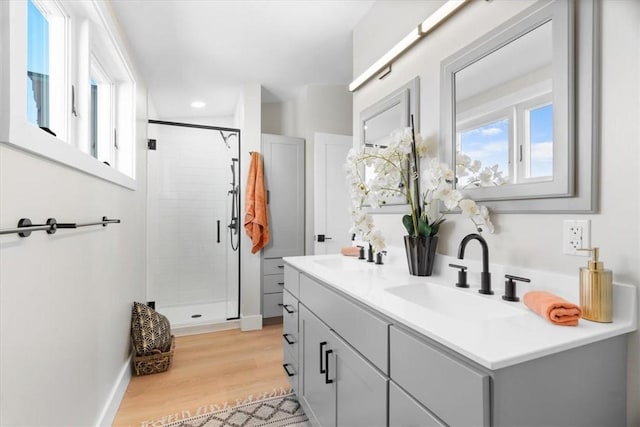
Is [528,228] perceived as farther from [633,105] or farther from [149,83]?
[149,83]

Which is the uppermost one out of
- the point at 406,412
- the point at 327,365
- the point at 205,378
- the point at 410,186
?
the point at 410,186

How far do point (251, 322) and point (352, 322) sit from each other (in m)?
2.37

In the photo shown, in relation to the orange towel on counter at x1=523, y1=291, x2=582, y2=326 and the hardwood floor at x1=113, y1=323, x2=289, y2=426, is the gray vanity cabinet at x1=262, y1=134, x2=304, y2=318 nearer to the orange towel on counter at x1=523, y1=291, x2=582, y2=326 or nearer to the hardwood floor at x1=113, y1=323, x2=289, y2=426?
the hardwood floor at x1=113, y1=323, x2=289, y2=426

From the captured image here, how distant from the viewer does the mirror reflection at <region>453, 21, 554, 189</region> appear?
1.04 metres

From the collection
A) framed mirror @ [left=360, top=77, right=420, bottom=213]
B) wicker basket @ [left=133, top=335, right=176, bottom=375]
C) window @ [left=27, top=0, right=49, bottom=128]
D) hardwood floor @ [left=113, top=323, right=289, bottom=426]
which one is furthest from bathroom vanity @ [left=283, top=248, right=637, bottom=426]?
wicker basket @ [left=133, top=335, right=176, bottom=375]

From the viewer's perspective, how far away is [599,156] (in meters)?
0.90

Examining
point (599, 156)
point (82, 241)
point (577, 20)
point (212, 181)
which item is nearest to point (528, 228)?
point (599, 156)

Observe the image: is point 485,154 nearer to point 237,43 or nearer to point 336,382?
point 336,382

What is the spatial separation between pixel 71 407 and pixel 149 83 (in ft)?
10.2

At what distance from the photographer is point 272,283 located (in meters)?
3.41

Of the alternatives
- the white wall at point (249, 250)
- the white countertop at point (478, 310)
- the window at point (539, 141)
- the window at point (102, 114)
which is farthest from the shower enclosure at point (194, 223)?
the window at point (539, 141)

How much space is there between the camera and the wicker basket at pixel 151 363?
91.0 inches

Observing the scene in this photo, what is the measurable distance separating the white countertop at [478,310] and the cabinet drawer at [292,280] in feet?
0.77

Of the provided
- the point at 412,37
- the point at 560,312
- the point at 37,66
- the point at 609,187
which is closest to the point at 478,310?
the point at 560,312
